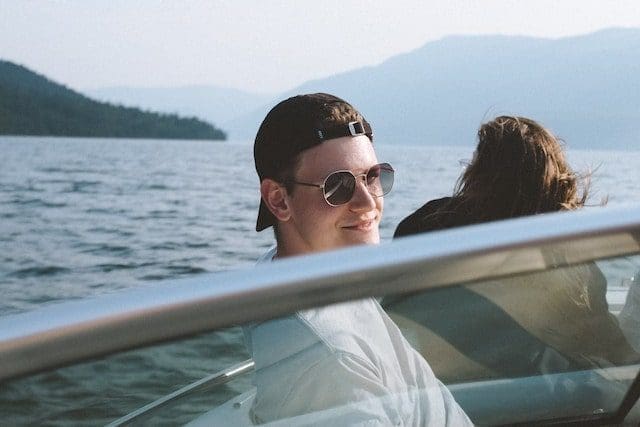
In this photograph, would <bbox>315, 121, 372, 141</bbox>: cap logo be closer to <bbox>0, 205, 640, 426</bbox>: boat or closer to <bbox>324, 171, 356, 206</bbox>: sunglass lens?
<bbox>324, 171, 356, 206</bbox>: sunglass lens

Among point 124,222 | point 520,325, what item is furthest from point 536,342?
point 124,222

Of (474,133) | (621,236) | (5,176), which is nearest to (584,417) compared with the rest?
(621,236)

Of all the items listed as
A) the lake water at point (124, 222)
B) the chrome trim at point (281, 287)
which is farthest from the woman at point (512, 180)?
the chrome trim at point (281, 287)

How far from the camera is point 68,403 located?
99 cm

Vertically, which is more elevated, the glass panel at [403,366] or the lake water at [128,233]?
the glass panel at [403,366]

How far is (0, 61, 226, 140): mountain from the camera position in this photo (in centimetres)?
9556

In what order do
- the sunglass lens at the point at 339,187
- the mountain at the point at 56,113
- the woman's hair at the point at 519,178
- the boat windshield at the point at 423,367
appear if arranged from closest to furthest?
the boat windshield at the point at 423,367 < the sunglass lens at the point at 339,187 < the woman's hair at the point at 519,178 < the mountain at the point at 56,113

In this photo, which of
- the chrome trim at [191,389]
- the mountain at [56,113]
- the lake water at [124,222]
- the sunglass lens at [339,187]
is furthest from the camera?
the mountain at [56,113]

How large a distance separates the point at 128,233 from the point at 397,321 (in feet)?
76.5

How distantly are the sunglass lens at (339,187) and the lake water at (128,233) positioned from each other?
52 centimetres

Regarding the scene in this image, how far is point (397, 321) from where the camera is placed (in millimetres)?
1271

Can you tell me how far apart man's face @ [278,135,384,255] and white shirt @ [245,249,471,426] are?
65 cm

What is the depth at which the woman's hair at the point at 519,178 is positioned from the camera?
2.85m

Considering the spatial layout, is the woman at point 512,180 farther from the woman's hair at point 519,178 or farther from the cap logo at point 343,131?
the cap logo at point 343,131
